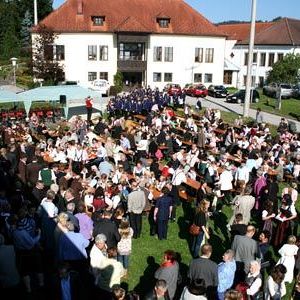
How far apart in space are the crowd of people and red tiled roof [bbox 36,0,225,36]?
31.0 metres

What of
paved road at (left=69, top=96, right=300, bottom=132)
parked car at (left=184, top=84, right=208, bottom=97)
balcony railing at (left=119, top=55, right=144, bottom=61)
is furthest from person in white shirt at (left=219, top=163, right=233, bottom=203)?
balcony railing at (left=119, top=55, right=144, bottom=61)

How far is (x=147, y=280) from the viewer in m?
10.3

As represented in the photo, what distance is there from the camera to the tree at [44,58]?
139 feet

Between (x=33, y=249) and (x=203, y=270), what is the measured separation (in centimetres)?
360

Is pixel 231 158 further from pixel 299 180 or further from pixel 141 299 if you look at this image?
pixel 141 299

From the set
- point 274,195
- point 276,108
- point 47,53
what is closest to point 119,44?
point 47,53

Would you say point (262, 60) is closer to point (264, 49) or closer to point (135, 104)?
point (264, 49)

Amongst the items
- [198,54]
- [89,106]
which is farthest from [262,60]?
[89,106]

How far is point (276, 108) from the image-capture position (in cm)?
3784

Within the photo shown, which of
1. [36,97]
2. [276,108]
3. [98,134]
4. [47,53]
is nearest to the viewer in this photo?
[98,134]

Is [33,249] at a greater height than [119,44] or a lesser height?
lesser

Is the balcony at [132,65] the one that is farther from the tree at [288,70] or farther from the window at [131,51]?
the tree at [288,70]

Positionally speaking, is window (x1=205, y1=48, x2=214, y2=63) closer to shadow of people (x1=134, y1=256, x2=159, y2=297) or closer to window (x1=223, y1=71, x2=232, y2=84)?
window (x1=223, y1=71, x2=232, y2=84)

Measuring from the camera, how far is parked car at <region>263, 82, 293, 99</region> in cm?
4488
